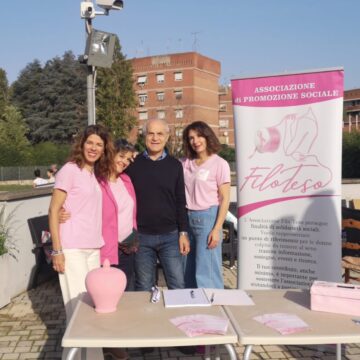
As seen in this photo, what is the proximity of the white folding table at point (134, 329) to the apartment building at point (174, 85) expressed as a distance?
53.3 m

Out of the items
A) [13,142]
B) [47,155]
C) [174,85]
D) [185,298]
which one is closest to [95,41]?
[185,298]

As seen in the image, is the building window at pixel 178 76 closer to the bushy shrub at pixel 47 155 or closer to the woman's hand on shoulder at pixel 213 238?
the bushy shrub at pixel 47 155

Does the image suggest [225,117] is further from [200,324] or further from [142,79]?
[200,324]

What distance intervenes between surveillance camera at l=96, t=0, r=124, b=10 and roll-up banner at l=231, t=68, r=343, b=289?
3.33 meters

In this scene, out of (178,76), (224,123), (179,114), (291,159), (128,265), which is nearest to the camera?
(128,265)

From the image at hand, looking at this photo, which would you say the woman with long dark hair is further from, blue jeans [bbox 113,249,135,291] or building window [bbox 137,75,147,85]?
building window [bbox 137,75,147,85]

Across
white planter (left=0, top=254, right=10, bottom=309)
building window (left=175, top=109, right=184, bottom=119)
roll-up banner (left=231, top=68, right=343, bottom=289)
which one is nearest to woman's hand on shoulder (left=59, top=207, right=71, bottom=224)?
roll-up banner (left=231, top=68, right=343, bottom=289)

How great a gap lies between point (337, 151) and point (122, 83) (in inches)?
1724

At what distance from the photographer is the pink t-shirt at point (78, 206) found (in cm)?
286

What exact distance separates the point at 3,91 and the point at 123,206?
6045cm

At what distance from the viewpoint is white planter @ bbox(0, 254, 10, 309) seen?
4710 millimetres

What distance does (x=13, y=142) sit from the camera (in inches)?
1636

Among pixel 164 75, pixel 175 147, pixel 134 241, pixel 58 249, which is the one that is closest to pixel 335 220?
pixel 134 241

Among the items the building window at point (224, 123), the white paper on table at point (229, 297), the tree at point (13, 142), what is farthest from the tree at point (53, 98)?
the white paper on table at point (229, 297)
